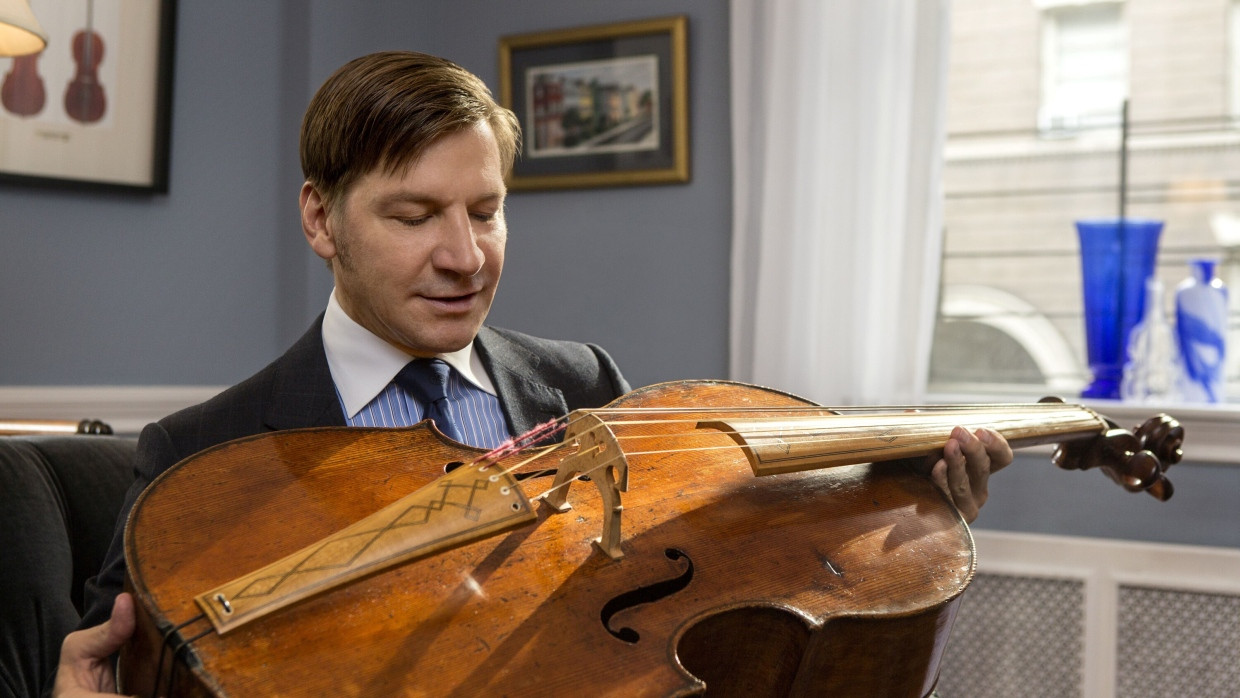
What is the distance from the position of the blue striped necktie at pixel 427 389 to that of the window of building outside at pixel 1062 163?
5.49 feet

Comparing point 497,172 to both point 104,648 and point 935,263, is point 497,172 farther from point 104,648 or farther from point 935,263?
point 935,263

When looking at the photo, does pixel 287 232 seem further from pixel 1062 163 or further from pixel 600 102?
pixel 1062 163

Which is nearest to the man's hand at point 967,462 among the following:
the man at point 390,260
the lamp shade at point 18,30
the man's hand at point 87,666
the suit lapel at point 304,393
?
the man at point 390,260

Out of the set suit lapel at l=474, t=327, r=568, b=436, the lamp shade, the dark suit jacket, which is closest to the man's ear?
the dark suit jacket

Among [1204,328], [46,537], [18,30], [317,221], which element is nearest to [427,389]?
[317,221]

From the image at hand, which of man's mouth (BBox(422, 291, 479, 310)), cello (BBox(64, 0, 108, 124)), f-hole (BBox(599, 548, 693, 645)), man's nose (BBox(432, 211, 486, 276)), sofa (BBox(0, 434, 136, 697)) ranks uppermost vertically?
cello (BBox(64, 0, 108, 124))

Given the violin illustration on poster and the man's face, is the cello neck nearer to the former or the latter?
the man's face

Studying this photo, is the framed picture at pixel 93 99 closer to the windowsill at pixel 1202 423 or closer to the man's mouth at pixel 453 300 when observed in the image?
the man's mouth at pixel 453 300

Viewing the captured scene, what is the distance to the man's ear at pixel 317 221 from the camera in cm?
108

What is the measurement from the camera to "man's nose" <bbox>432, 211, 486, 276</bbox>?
1.02 meters

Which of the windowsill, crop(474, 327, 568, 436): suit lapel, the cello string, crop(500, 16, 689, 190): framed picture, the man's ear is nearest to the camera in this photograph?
the cello string

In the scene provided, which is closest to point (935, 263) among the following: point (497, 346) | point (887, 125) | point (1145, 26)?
point (887, 125)

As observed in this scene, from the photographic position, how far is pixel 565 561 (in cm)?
77

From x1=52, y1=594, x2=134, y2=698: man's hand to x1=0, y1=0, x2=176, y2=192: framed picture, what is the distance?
1669mm
